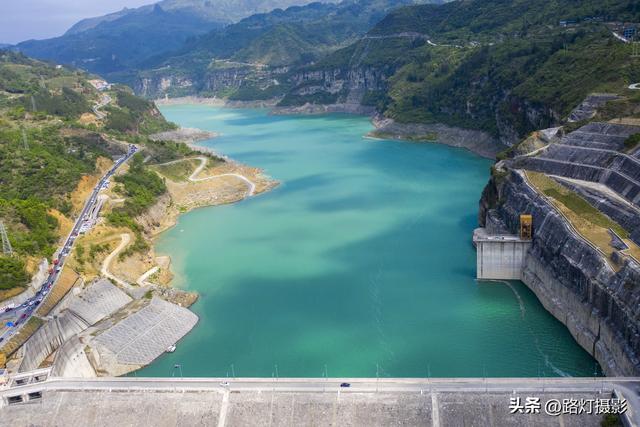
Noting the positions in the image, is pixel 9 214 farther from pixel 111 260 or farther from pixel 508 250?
pixel 508 250

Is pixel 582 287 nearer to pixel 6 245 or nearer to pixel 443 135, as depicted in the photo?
pixel 6 245

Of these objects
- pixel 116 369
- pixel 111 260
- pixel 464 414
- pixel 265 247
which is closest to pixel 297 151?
pixel 265 247

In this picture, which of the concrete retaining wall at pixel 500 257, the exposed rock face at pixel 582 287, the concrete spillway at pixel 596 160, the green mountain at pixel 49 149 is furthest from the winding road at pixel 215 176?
the concrete retaining wall at pixel 500 257

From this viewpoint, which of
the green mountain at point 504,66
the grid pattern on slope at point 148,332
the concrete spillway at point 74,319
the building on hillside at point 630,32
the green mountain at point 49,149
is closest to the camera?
the concrete spillway at point 74,319

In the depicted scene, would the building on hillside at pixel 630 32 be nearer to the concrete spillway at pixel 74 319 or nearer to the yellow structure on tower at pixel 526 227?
the yellow structure on tower at pixel 526 227

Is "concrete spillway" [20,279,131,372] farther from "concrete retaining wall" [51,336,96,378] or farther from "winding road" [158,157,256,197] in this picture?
"winding road" [158,157,256,197]

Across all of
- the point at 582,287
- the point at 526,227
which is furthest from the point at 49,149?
the point at 582,287
